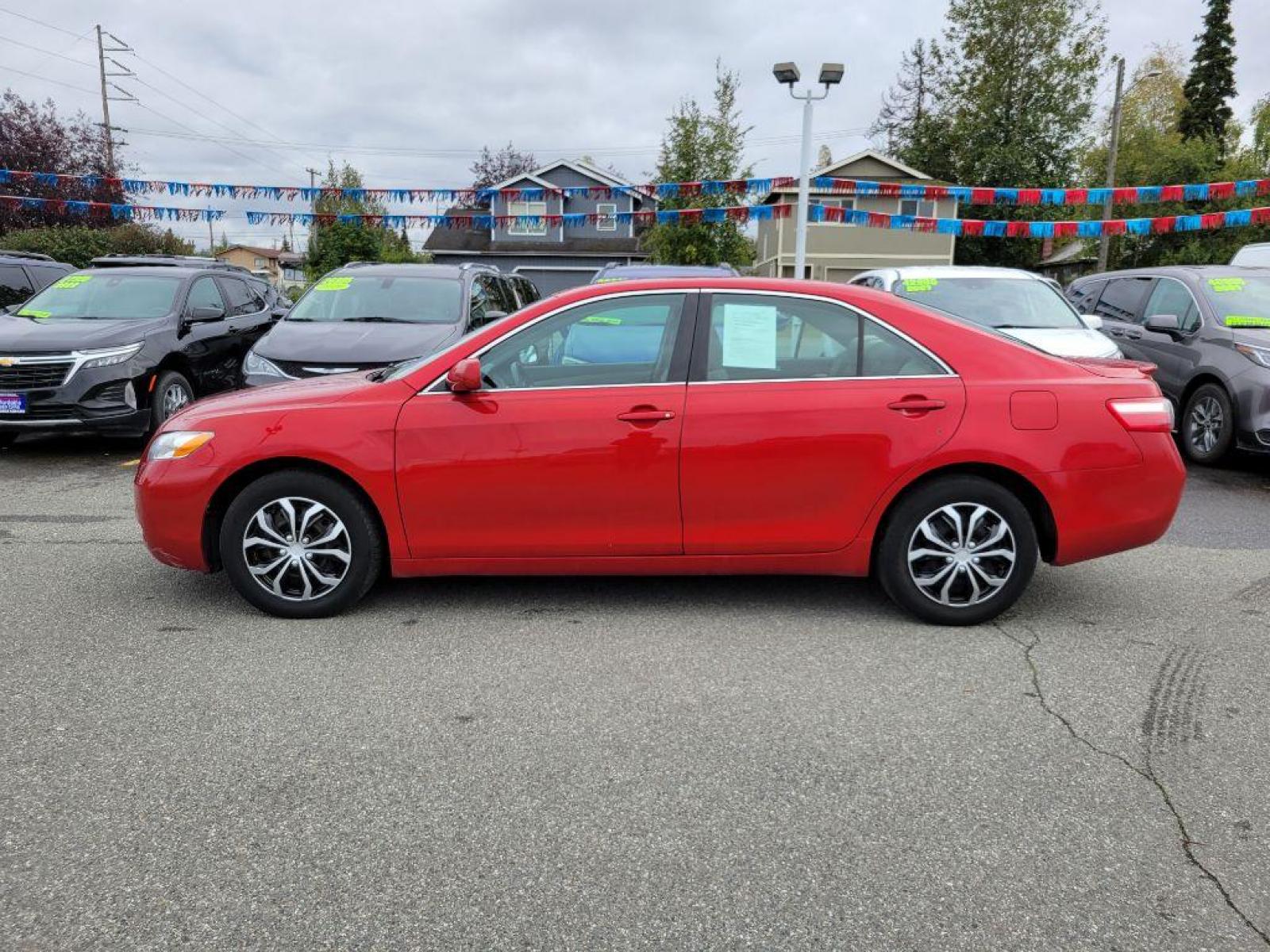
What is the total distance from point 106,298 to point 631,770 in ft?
28.4

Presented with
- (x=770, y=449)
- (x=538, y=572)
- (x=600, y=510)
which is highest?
(x=770, y=449)

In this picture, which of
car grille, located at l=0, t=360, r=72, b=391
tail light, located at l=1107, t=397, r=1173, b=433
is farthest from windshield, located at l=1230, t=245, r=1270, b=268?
car grille, located at l=0, t=360, r=72, b=391

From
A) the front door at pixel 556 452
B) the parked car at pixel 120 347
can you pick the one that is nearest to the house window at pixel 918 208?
the parked car at pixel 120 347

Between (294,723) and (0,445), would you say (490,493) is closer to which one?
(294,723)

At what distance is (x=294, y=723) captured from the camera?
10.9 ft

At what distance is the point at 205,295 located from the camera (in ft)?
32.7

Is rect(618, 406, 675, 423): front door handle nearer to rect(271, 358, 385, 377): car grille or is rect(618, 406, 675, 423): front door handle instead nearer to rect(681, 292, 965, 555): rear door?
rect(681, 292, 965, 555): rear door

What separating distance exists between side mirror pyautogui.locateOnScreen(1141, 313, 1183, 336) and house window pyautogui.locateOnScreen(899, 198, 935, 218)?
32.0 m

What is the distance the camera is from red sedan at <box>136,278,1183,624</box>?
13.6 ft

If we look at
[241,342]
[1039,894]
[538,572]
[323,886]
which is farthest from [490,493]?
[241,342]

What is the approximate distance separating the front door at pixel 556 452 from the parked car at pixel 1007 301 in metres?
4.53

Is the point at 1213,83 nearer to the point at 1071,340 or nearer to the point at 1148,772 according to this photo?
the point at 1071,340

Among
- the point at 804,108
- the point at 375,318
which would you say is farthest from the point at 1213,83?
the point at 375,318

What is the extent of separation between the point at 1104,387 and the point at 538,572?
2724 millimetres
